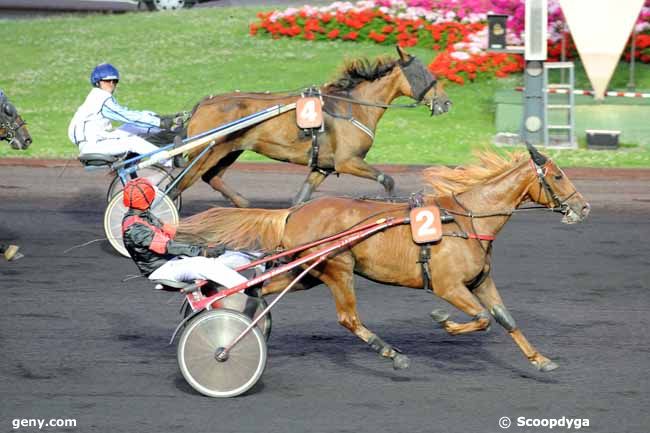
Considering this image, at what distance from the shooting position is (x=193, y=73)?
1950cm

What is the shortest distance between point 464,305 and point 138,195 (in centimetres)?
212

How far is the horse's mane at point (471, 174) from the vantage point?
24.7 feet

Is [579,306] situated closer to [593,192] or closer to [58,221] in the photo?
[593,192]

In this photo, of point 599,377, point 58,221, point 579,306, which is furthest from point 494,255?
point 58,221

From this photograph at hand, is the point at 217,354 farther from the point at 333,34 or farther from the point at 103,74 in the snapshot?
the point at 333,34

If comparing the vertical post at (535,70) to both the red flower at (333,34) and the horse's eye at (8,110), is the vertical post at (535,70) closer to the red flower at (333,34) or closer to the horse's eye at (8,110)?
the red flower at (333,34)

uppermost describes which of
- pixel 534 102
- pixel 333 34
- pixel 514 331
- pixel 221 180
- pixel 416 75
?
pixel 416 75

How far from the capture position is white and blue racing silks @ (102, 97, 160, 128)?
409 inches

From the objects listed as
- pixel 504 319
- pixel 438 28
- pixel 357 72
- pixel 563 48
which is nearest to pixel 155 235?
pixel 504 319

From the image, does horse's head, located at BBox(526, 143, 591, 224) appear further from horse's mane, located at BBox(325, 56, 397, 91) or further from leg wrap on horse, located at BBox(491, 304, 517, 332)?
horse's mane, located at BBox(325, 56, 397, 91)

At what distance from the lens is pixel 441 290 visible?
23.7ft

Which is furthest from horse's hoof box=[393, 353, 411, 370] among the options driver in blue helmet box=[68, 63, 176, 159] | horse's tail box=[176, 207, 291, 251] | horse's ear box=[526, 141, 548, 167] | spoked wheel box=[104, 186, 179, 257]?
driver in blue helmet box=[68, 63, 176, 159]

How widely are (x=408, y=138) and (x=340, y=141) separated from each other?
5.19 m

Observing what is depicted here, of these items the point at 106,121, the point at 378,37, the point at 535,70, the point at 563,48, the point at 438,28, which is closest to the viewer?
the point at 106,121
